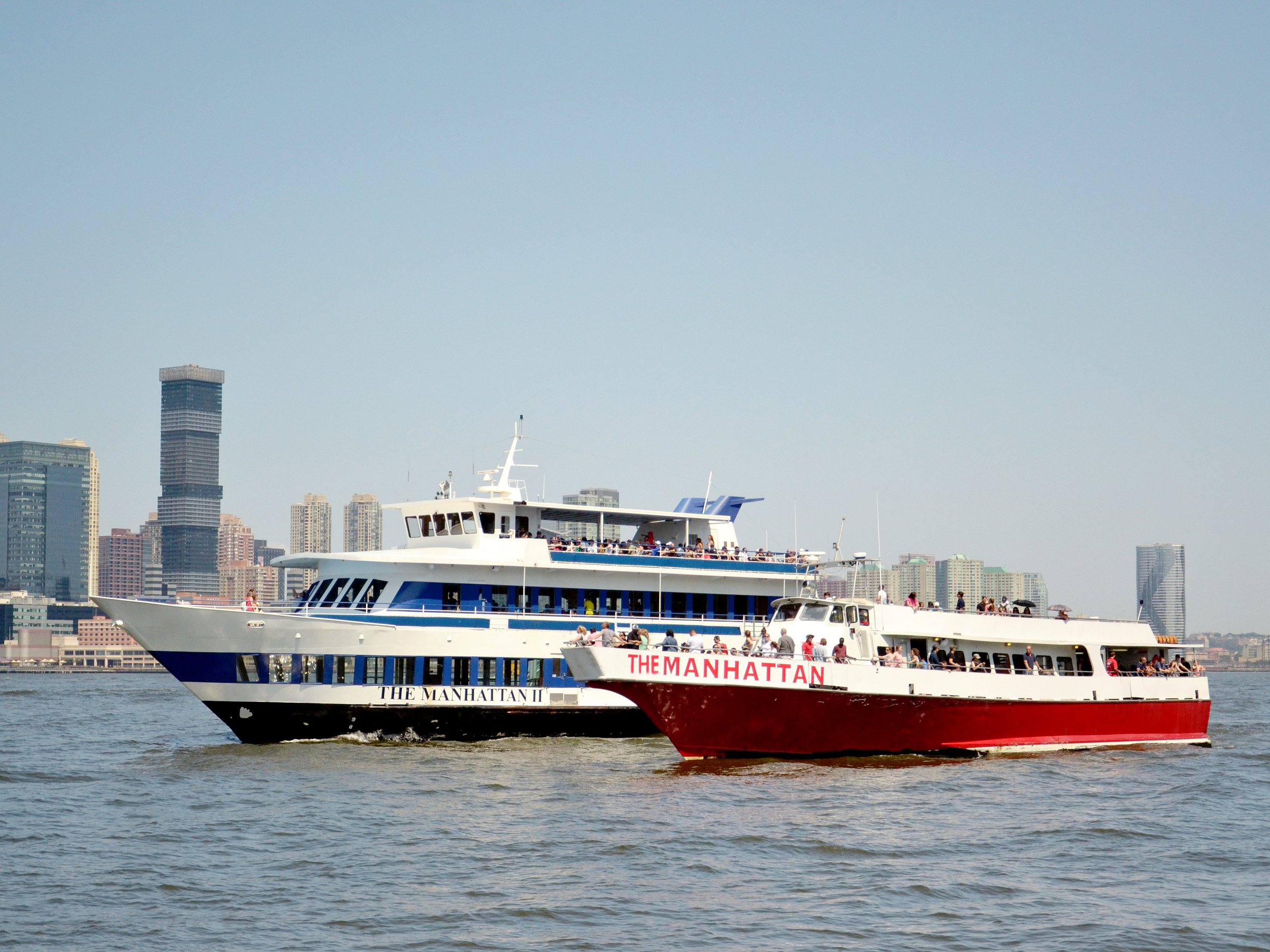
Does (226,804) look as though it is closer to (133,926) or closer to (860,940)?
(133,926)

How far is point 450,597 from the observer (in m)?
34.3

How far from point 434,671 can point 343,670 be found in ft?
7.31

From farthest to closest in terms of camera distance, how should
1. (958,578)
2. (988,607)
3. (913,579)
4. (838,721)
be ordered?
(958,578) < (913,579) < (988,607) < (838,721)

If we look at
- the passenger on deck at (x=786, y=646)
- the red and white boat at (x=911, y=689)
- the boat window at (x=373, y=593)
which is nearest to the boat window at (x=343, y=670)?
the boat window at (x=373, y=593)

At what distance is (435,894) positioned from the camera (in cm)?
1714

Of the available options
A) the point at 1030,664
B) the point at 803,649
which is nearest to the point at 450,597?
the point at 803,649

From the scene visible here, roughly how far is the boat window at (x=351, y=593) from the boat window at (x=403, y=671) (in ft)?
8.44

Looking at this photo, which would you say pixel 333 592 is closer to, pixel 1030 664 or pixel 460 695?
pixel 460 695

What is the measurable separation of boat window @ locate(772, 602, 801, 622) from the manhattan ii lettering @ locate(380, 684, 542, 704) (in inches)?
261

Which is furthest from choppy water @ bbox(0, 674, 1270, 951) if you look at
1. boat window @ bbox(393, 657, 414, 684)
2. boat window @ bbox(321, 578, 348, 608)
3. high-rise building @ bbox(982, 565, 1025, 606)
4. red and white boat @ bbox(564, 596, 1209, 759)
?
high-rise building @ bbox(982, 565, 1025, 606)

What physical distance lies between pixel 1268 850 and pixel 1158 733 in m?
14.1

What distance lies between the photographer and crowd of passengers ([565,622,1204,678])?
28.7 m

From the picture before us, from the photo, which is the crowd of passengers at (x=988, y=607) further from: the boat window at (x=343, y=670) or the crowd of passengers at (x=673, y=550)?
the boat window at (x=343, y=670)

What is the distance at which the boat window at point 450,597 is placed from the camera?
112 feet
